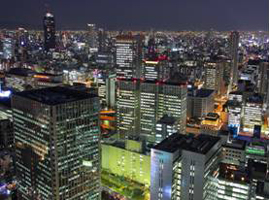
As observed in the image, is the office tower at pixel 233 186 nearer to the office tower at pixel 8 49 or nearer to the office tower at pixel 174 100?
the office tower at pixel 174 100

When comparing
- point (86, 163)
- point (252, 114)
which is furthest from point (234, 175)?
point (252, 114)

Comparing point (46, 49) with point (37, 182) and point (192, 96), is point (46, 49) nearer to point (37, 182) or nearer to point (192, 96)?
point (192, 96)

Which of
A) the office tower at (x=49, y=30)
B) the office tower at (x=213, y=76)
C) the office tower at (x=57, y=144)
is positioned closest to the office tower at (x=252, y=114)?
the office tower at (x=213, y=76)

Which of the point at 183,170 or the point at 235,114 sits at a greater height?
the point at 183,170

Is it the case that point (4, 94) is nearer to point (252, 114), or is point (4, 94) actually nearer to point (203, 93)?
point (203, 93)

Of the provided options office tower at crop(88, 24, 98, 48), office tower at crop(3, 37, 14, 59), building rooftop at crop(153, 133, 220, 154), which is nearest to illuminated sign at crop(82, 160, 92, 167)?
building rooftop at crop(153, 133, 220, 154)

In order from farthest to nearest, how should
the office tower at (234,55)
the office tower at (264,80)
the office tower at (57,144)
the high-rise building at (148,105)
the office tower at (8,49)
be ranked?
the office tower at (8,49) → the office tower at (234,55) → the office tower at (264,80) → the high-rise building at (148,105) → the office tower at (57,144)

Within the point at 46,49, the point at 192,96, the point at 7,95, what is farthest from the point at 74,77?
the point at 46,49

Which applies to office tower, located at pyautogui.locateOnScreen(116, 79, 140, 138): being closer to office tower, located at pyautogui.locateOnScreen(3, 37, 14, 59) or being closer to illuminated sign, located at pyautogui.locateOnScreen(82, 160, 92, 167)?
illuminated sign, located at pyautogui.locateOnScreen(82, 160, 92, 167)
